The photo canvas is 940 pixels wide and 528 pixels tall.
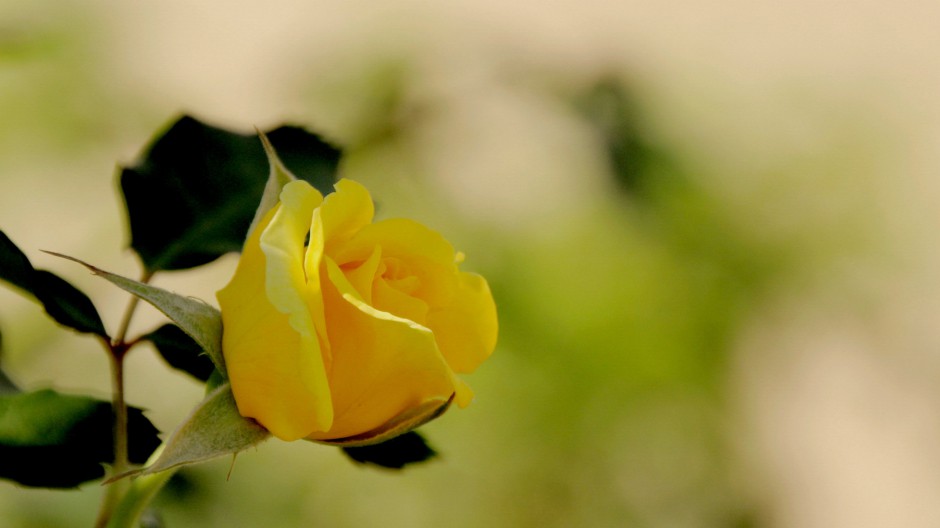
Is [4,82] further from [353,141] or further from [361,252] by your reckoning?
[361,252]

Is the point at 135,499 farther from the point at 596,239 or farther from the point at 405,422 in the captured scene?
the point at 596,239

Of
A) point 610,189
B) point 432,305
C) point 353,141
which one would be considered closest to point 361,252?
point 432,305

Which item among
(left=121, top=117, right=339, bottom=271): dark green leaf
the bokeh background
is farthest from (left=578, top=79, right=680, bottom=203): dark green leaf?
(left=121, top=117, right=339, bottom=271): dark green leaf

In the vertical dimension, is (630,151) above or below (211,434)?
below

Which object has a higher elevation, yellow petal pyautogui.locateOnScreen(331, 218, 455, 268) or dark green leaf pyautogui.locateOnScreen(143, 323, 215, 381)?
yellow petal pyautogui.locateOnScreen(331, 218, 455, 268)

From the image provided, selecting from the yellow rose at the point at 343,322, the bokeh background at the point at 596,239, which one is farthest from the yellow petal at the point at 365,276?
the bokeh background at the point at 596,239

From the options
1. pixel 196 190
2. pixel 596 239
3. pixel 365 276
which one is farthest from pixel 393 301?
pixel 596 239

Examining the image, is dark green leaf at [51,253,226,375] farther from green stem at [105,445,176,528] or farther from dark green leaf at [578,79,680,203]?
dark green leaf at [578,79,680,203]
